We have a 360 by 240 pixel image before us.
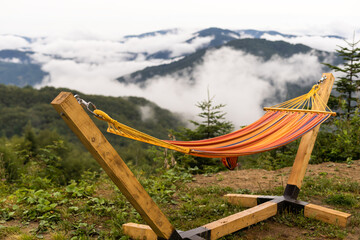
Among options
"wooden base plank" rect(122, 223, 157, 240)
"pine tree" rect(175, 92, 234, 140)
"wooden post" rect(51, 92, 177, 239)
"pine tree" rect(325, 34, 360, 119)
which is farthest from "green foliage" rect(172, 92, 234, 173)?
"wooden post" rect(51, 92, 177, 239)

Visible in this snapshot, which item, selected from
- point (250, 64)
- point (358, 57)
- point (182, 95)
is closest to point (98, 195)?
point (358, 57)

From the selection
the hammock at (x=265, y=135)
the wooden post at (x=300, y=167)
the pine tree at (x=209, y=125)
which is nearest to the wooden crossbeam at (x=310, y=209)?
the wooden post at (x=300, y=167)

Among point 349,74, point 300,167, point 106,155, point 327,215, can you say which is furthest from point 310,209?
point 349,74

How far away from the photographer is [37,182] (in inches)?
136

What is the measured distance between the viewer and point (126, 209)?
2789mm

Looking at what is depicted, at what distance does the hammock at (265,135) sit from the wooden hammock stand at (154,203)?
0.78ft

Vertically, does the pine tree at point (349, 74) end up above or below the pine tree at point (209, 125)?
above

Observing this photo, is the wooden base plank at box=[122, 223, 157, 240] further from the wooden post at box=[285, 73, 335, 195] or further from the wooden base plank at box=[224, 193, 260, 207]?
the wooden post at box=[285, 73, 335, 195]

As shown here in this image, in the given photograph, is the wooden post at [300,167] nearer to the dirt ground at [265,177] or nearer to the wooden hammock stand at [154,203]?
the wooden hammock stand at [154,203]

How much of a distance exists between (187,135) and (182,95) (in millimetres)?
188924

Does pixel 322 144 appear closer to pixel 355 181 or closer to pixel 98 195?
pixel 355 181

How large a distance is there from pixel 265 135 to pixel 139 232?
1.22m

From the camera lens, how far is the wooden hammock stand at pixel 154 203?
137cm

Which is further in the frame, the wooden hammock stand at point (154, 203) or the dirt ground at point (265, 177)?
the dirt ground at point (265, 177)
